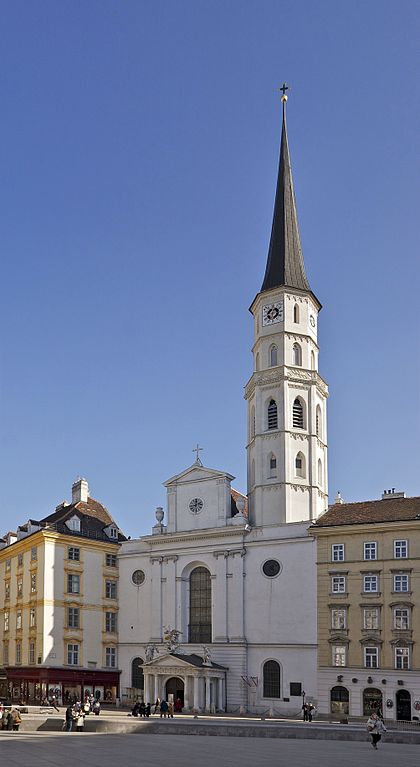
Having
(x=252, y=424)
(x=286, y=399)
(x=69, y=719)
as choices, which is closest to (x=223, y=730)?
(x=69, y=719)

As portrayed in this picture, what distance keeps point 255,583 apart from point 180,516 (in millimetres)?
9107

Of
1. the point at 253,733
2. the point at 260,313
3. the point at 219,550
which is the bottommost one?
the point at 253,733

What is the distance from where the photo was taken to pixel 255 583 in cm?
6819

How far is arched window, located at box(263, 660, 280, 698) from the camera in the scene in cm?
6562

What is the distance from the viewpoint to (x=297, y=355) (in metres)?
73.1

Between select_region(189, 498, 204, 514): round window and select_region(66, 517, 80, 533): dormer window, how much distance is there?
941 cm

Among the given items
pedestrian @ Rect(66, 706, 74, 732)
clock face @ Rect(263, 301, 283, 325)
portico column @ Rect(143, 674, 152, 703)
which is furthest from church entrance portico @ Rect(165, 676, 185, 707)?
clock face @ Rect(263, 301, 283, 325)

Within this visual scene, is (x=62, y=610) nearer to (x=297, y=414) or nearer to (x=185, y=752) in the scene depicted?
(x=297, y=414)

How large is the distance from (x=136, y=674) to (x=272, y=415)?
22836mm

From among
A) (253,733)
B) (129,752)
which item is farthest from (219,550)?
(129,752)

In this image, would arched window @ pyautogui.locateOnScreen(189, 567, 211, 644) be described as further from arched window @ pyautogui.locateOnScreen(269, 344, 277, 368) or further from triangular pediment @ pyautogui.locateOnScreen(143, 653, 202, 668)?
arched window @ pyautogui.locateOnScreen(269, 344, 277, 368)

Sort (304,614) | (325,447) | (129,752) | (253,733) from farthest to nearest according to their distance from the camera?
(325,447) → (304,614) → (253,733) → (129,752)

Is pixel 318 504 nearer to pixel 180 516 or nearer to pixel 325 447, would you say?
pixel 325 447

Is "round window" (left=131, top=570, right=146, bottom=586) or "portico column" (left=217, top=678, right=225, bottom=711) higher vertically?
"round window" (left=131, top=570, right=146, bottom=586)
